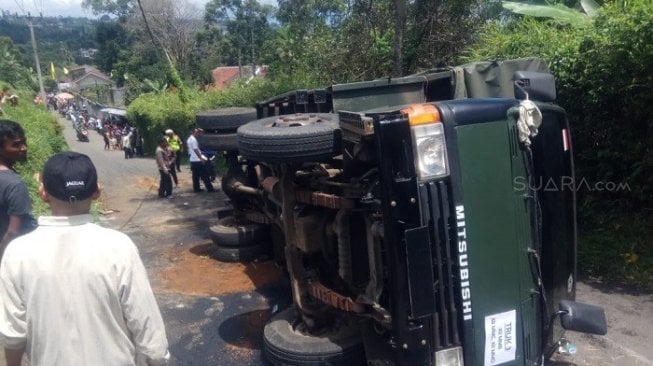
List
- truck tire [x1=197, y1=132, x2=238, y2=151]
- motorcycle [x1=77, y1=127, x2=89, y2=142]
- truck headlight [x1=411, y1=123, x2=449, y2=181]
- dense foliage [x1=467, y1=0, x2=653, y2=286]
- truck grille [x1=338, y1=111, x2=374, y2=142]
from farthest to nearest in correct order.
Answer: motorcycle [x1=77, y1=127, x2=89, y2=142] < truck tire [x1=197, y1=132, x2=238, y2=151] < dense foliage [x1=467, y1=0, x2=653, y2=286] < truck grille [x1=338, y1=111, x2=374, y2=142] < truck headlight [x1=411, y1=123, x2=449, y2=181]

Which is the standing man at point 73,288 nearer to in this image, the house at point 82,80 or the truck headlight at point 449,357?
the truck headlight at point 449,357

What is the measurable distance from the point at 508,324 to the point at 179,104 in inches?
873

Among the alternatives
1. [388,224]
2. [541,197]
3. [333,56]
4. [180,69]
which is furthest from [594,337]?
[180,69]

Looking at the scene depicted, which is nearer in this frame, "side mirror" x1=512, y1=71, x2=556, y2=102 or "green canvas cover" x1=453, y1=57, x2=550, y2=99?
"side mirror" x1=512, y1=71, x2=556, y2=102

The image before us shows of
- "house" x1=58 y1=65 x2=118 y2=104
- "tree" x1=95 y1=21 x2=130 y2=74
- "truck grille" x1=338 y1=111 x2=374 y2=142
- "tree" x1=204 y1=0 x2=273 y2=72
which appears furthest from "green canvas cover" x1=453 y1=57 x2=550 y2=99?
"house" x1=58 y1=65 x2=118 y2=104

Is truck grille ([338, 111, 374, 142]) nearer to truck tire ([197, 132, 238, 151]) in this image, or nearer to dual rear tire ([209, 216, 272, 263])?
truck tire ([197, 132, 238, 151])

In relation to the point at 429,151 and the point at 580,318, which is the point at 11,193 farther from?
the point at 580,318

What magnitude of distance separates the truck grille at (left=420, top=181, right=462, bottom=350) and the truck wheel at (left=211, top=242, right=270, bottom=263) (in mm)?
4317

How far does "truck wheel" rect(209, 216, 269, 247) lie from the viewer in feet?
23.0

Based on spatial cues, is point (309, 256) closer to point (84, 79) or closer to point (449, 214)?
point (449, 214)

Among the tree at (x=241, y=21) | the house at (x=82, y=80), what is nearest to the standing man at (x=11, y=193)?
the tree at (x=241, y=21)

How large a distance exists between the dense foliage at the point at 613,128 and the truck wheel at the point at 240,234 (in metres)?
3.87

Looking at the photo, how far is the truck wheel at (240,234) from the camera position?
702 centimetres

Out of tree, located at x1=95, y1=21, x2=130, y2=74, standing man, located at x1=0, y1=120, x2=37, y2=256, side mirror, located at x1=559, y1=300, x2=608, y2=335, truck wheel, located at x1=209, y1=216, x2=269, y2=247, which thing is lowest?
truck wheel, located at x1=209, y1=216, x2=269, y2=247
